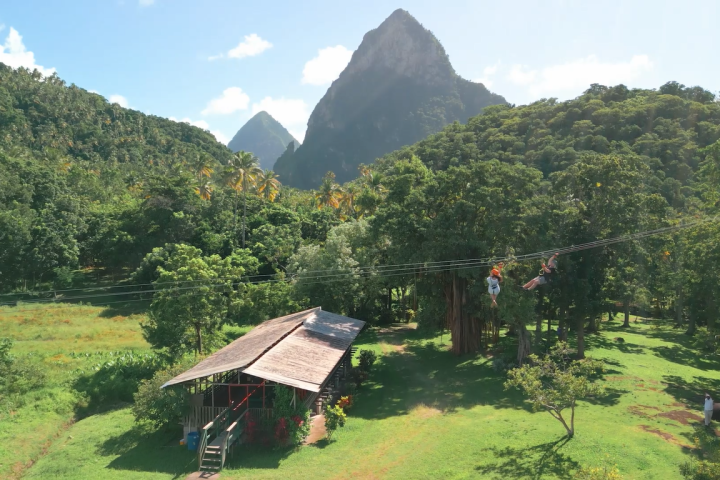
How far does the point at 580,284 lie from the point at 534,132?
59745 millimetres

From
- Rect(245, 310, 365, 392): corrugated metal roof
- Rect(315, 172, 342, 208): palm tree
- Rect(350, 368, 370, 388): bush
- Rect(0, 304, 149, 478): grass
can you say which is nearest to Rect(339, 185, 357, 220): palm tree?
Rect(315, 172, 342, 208): palm tree

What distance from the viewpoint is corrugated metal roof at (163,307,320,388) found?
17.9 m

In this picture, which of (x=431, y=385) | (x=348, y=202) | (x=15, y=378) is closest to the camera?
(x=15, y=378)

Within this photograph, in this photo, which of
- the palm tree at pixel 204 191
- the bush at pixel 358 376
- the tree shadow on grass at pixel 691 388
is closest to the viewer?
the tree shadow on grass at pixel 691 388

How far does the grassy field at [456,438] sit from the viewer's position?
15320 millimetres

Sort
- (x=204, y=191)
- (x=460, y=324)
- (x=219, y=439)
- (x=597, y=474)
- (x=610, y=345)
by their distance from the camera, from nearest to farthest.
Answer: (x=597, y=474)
(x=219, y=439)
(x=460, y=324)
(x=610, y=345)
(x=204, y=191)

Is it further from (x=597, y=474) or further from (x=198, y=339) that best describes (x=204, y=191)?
(x=597, y=474)

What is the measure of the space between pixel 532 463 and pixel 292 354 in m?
10.7

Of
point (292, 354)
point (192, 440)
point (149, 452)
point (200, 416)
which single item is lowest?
point (149, 452)

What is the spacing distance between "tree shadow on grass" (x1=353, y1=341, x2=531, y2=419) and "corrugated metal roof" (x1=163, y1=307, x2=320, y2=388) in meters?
5.47

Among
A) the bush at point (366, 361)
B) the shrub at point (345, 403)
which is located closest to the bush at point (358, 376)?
the bush at point (366, 361)

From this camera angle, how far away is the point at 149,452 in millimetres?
18422

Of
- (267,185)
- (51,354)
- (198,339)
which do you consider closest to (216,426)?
(198,339)

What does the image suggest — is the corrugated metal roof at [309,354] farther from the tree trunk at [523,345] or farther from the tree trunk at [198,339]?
the tree trunk at [523,345]
